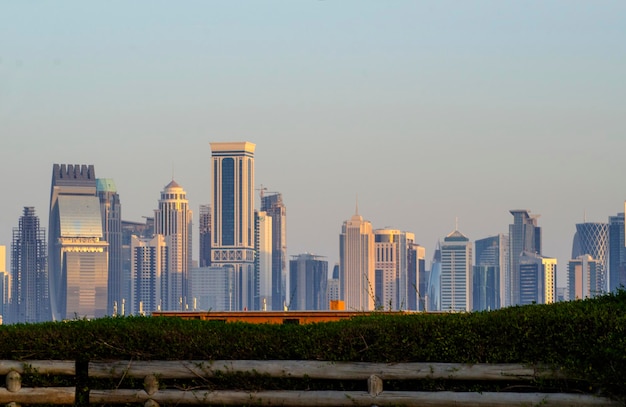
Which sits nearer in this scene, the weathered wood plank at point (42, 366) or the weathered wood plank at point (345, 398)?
the weathered wood plank at point (345, 398)

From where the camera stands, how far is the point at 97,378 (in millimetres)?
16094

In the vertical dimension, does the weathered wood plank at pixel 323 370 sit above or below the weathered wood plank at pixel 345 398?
above

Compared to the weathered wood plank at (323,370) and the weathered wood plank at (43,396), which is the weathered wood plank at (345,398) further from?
the weathered wood plank at (43,396)

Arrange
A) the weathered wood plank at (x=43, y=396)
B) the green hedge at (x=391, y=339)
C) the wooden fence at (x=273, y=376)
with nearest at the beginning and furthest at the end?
1. the green hedge at (x=391, y=339)
2. the wooden fence at (x=273, y=376)
3. the weathered wood plank at (x=43, y=396)

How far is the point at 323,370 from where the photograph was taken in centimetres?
1542

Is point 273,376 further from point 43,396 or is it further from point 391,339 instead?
point 43,396

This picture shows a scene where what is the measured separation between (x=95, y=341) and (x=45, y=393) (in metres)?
0.87

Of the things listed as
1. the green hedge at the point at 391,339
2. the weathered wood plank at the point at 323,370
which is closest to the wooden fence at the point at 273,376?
the weathered wood plank at the point at 323,370

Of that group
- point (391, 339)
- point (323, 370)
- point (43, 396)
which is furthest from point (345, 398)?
point (43, 396)

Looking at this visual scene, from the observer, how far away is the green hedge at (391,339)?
14.8 meters

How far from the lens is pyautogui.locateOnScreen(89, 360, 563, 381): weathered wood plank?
15.0 m

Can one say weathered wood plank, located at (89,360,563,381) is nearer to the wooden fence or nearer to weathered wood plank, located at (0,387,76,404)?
the wooden fence

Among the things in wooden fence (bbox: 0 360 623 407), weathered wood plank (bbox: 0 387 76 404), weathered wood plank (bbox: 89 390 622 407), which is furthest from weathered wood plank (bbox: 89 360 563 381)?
weathered wood plank (bbox: 0 387 76 404)

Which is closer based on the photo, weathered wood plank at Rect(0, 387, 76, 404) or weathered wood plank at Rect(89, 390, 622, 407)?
weathered wood plank at Rect(89, 390, 622, 407)
